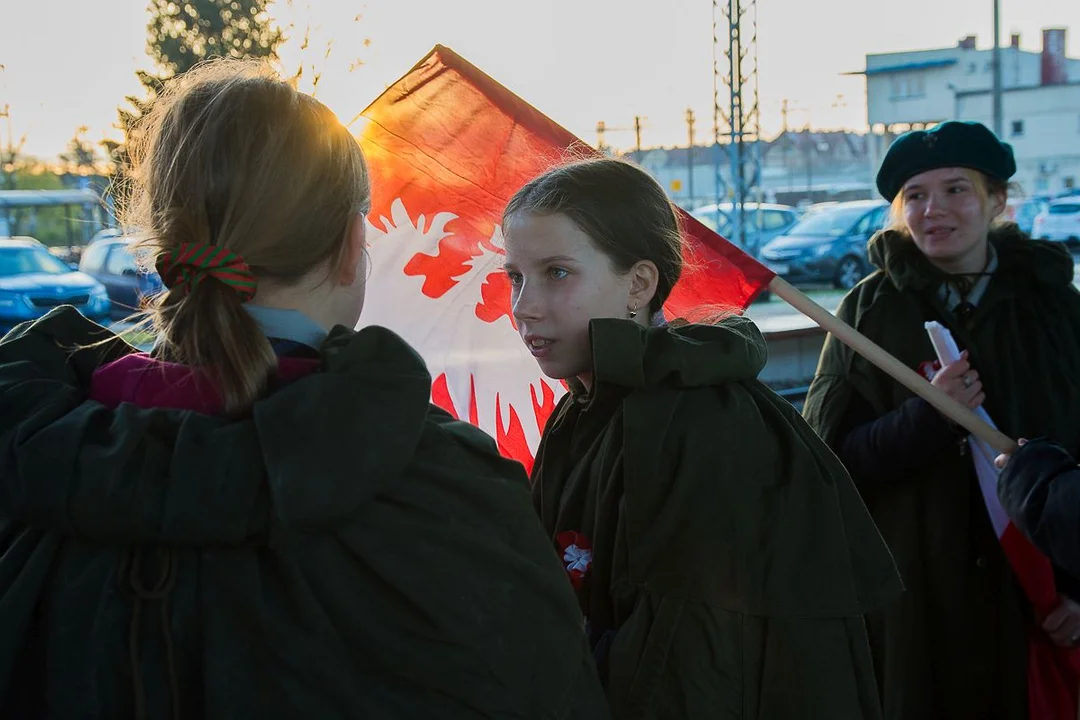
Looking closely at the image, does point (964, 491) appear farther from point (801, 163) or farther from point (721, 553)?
point (801, 163)

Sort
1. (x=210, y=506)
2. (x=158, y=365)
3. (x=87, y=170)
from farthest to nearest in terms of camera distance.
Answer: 1. (x=87, y=170)
2. (x=158, y=365)
3. (x=210, y=506)

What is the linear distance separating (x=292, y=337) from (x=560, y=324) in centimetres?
68

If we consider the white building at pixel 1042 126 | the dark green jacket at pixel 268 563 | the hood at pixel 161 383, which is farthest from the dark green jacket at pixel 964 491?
the white building at pixel 1042 126

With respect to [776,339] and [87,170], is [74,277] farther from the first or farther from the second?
[87,170]

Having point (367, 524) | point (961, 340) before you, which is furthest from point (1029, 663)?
point (367, 524)

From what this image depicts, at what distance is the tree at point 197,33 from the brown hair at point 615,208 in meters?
12.7

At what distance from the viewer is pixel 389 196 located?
113 inches

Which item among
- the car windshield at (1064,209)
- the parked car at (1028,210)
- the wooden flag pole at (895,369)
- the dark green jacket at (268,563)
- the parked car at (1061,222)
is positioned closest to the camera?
the dark green jacket at (268,563)

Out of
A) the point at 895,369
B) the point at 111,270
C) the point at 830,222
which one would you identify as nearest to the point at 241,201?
→ the point at 895,369

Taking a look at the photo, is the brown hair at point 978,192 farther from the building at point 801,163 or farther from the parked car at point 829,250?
the building at point 801,163

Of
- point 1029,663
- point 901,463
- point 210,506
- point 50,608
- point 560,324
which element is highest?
point 560,324

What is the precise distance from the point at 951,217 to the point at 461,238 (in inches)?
53.1

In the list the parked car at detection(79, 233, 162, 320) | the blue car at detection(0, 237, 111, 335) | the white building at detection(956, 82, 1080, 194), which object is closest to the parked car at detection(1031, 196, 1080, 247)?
the white building at detection(956, 82, 1080, 194)

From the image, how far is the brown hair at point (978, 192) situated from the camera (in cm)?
305
